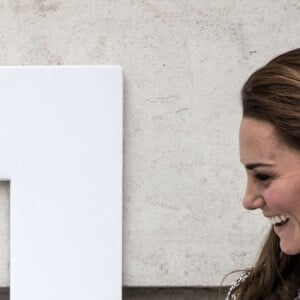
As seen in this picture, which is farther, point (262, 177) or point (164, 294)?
point (164, 294)

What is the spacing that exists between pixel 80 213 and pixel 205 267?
44 cm

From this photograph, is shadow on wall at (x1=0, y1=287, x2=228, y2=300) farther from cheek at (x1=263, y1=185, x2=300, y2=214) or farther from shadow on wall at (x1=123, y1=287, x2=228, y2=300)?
→ cheek at (x1=263, y1=185, x2=300, y2=214)

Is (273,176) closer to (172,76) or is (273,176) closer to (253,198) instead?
(253,198)

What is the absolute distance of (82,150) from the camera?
1920 mm

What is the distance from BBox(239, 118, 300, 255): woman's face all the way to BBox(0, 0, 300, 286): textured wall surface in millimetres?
582

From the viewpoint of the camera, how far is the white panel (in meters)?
1.90

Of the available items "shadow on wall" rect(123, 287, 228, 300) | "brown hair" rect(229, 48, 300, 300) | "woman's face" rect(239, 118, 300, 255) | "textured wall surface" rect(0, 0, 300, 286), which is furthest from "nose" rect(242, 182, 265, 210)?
"shadow on wall" rect(123, 287, 228, 300)

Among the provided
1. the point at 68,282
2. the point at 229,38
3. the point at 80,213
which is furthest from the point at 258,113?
the point at 68,282

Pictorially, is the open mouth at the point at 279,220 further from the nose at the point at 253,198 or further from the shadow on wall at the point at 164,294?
the shadow on wall at the point at 164,294

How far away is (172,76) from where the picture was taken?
1931mm

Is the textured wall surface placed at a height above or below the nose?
above

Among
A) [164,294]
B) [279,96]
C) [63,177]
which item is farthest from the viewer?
[164,294]

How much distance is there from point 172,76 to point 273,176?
686mm

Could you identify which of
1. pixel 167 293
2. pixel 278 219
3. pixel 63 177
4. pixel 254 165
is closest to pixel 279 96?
pixel 254 165
